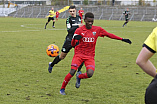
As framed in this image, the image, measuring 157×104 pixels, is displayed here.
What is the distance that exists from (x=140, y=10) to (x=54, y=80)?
53.6 m

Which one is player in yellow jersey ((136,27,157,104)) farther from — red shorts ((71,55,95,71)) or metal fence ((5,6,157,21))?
metal fence ((5,6,157,21))

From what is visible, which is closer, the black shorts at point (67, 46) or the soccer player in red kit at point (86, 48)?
the soccer player in red kit at point (86, 48)

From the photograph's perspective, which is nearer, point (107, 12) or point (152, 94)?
point (152, 94)

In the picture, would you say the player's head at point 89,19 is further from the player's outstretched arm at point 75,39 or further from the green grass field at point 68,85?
the green grass field at point 68,85

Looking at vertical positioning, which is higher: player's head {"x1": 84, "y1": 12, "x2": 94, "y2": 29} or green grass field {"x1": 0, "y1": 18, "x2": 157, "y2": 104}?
player's head {"x1": 84, "y1": 12, "x2": 94, "y2": 29}

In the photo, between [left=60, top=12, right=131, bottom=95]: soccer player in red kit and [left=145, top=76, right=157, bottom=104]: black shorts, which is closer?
[left=145, top=76, right=157, bottom=104]: black shorts

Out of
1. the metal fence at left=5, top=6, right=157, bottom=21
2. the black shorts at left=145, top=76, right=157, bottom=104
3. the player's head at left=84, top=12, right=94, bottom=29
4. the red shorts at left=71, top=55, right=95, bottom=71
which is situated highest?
the player's head at left=84, top=12, right=94, bottom=29

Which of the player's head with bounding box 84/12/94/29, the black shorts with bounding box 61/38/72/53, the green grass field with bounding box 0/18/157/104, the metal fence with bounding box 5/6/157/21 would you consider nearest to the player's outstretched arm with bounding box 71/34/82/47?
the player's head with bounding box 84/12/94/29

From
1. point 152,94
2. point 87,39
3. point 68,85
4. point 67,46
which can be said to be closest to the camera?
point 152,94

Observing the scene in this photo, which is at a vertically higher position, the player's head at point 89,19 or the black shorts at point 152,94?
the player's head at point 89,19

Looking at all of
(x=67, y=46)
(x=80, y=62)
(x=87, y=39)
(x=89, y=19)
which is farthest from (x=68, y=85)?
(x=89, y=19)

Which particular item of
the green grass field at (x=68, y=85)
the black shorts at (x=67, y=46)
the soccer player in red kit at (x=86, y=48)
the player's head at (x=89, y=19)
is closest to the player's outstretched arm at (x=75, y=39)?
the soccer player in red kit at (x=86, y=48)

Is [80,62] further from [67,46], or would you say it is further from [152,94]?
[152,94]

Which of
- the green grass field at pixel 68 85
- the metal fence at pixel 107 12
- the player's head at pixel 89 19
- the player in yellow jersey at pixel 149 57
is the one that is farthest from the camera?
the metal fence at pixel 107 12
